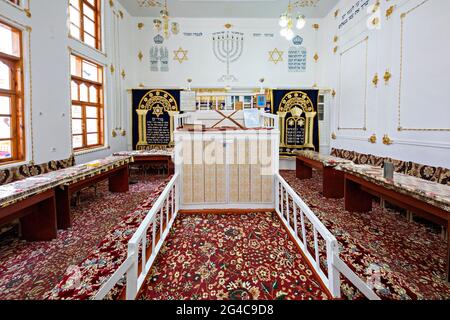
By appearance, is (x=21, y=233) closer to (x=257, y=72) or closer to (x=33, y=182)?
(x=33, y=182)

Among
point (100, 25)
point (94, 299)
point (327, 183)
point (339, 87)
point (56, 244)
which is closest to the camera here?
point (94, 299)

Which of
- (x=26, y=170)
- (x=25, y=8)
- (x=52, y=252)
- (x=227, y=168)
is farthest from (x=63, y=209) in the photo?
(x=25, y=8)

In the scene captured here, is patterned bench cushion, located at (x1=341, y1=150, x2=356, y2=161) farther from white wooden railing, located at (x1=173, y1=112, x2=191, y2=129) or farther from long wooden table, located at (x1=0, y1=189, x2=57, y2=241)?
long wooden table, located at (x1=0, y1=189, x2=57, y2=241)

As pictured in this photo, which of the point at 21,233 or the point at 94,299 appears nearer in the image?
the point at 94,299

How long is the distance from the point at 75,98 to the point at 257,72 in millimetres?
4743

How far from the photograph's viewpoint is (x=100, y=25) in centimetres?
574

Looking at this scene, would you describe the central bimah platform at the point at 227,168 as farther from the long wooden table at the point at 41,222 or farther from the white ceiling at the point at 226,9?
the white ceiling at the point at 226,9

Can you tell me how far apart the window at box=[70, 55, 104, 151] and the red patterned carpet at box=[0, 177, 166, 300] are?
6.02ft

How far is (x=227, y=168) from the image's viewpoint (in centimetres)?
386

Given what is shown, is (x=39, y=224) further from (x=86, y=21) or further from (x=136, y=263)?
(x=86, y=21)

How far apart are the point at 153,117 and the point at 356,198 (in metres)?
5.43

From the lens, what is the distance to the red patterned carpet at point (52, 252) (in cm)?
206

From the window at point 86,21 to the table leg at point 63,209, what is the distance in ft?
10.6

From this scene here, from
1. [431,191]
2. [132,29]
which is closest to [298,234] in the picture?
[431,191]
